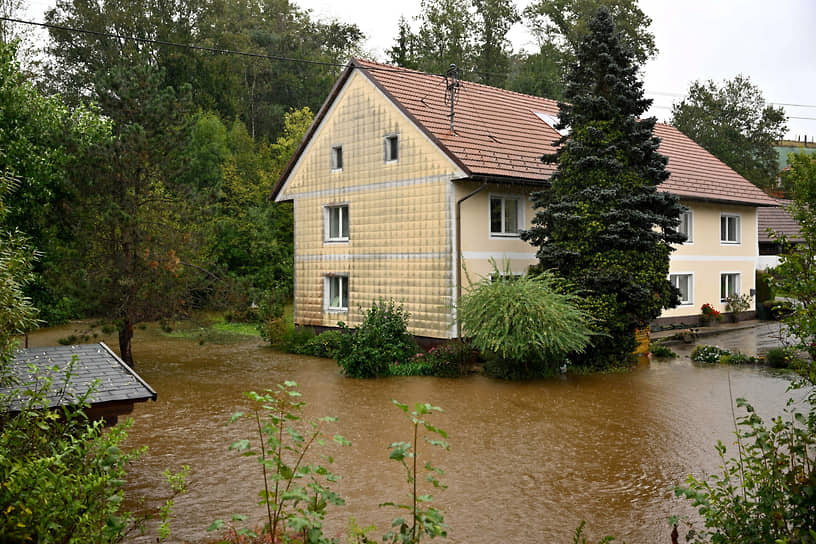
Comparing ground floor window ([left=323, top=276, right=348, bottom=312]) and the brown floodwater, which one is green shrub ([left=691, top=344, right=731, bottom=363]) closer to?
the brown floodwater

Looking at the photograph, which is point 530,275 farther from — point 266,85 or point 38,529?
point 266,85

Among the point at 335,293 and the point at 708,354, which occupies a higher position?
the point at 335,293

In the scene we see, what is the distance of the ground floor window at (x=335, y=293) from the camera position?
2281cm

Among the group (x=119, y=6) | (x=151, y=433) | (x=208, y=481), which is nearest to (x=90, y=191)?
(x=151, y=433)

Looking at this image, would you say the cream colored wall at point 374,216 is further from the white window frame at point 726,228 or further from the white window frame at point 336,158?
→ the white window frame at point 726,228

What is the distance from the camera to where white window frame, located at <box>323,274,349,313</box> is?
74.6 ft

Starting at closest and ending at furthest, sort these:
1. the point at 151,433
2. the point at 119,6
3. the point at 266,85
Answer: the point at 151,433 → the point at 119,6 → the point at 266,85

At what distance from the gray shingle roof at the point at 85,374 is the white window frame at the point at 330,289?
13.7 meters

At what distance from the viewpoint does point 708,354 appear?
19.1 metres

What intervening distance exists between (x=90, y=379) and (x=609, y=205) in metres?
12.9

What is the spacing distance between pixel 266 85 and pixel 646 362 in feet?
124

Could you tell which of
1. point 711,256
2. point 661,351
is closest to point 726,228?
point 711,256

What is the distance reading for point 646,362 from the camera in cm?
1891

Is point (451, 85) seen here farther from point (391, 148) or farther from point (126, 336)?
point (126, 336)
